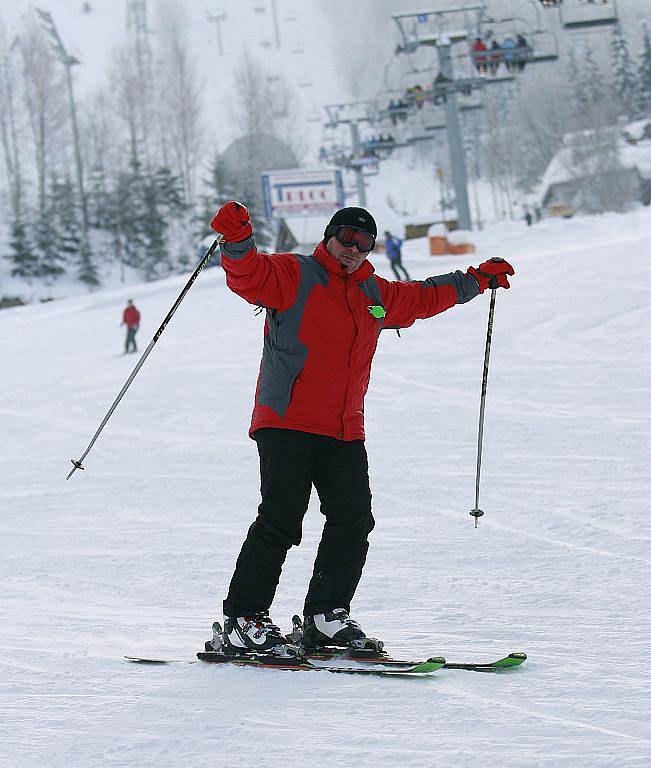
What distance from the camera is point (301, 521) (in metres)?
3.08

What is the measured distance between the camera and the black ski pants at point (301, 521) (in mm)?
3031

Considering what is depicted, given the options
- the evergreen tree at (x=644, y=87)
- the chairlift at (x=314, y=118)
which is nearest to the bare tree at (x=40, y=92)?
the chairlift at (x=314, y=118)

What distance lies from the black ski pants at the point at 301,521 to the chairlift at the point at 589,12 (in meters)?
21.7

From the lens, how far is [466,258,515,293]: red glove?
3523mm

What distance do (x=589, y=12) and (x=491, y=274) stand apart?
21545 millimetres

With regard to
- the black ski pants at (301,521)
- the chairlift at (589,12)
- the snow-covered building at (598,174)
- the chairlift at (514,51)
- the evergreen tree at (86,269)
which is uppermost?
the snow-covered building at (598,174)

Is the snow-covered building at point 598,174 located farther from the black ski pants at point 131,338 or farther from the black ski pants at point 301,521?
the black ski pants at point 301,521

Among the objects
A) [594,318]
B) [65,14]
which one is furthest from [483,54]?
[65,14]

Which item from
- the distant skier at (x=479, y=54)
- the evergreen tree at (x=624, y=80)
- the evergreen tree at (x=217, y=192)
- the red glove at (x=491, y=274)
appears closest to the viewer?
the red glove at (x=491, y=274)

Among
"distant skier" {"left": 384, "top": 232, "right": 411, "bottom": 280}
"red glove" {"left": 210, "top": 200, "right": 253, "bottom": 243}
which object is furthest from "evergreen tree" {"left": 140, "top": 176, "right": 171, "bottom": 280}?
"red glove" {"left": 210, "top": 200, "right": 253, "bottom": 243}

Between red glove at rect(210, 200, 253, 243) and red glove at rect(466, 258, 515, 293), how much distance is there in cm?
102

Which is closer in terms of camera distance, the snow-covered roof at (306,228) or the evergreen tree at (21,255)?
the snow-covered roof at (306,228)

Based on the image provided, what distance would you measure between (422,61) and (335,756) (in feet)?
361

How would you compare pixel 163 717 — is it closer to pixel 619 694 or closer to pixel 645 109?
pixel 619 694
